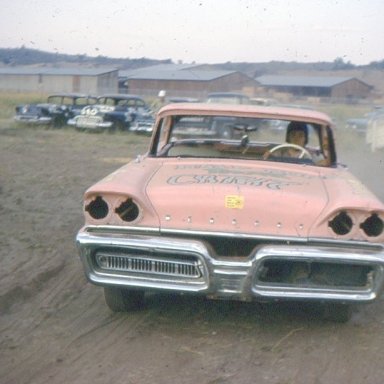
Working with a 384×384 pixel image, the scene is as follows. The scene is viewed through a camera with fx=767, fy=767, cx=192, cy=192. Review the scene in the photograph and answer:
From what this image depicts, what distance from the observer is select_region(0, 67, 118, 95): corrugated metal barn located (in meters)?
35.1

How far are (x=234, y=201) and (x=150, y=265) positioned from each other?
Result: 61cm

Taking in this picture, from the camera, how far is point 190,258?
438cm

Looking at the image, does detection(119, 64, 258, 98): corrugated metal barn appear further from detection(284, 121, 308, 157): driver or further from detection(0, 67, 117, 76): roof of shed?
detection(284, 121, 308, 157): driver

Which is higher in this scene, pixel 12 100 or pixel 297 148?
pixel 297 148

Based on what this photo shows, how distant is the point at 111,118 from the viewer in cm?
2228

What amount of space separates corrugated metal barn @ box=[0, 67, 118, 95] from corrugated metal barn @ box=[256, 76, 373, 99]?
24.0ft

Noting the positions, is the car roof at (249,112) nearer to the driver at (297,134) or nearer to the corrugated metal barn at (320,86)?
the driver at (297,134)

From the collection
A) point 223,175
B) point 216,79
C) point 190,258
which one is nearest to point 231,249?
point 190,258

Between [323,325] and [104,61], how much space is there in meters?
30.9

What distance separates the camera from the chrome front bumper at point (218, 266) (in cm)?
427

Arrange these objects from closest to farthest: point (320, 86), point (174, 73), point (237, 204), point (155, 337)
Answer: point (237, 204) → point (155, 337) → point (320, 86) → point (174, 73)

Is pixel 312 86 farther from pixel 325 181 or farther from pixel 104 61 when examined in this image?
pixel 325 181

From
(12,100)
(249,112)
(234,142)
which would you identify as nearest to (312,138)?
(234,142)

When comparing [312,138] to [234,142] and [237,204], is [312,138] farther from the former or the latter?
[237,204]
